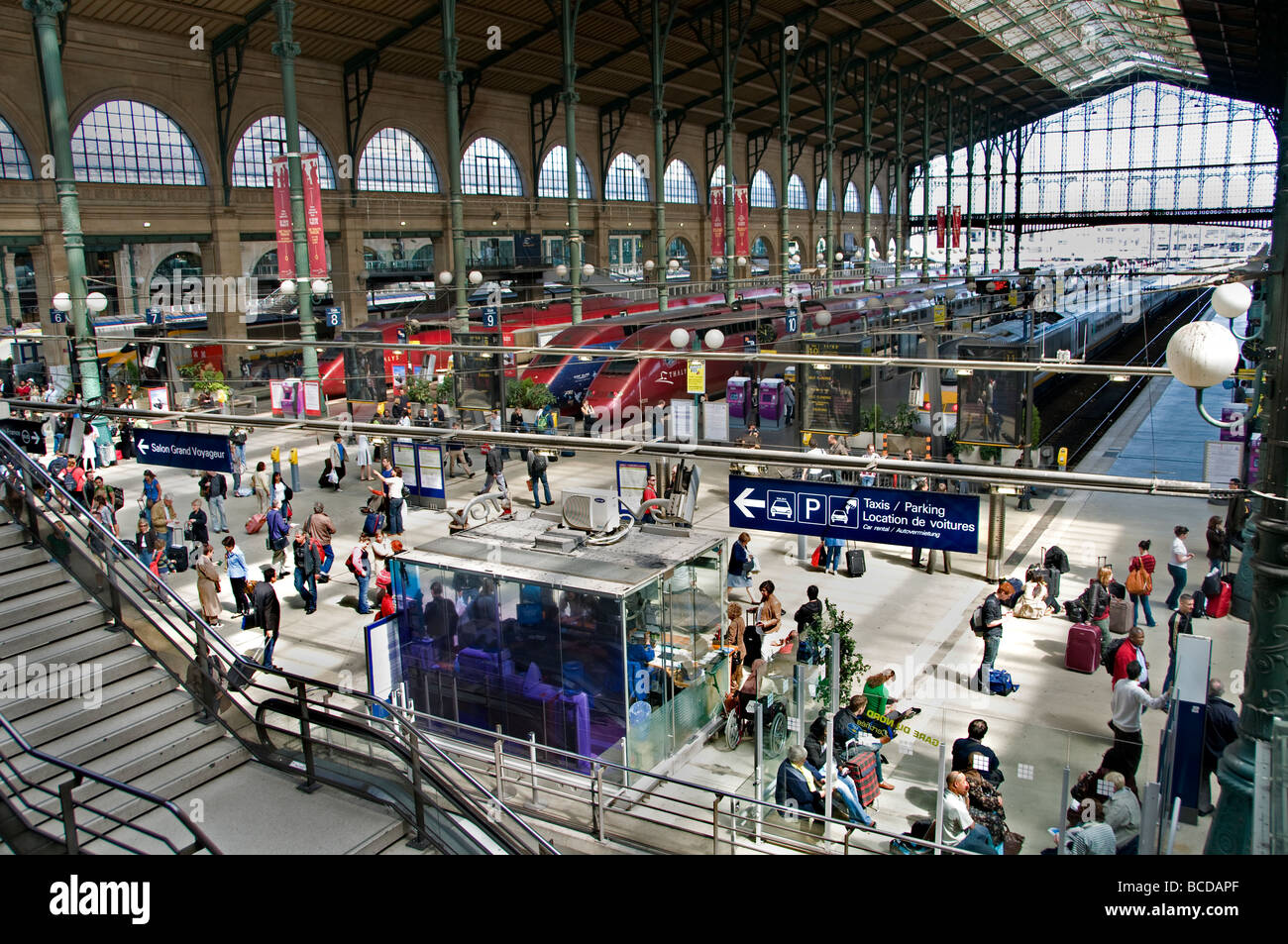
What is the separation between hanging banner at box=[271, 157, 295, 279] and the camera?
25.3 m

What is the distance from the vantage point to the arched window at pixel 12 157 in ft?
100

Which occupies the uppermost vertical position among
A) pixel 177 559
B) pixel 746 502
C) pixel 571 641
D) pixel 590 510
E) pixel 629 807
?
pixel 746 502

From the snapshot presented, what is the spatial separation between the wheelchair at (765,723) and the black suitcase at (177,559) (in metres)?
10.9

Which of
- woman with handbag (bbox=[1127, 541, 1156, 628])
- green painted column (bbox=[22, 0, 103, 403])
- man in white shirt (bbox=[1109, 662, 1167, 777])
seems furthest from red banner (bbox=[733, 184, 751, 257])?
man in white shirt (bbox=[1109, 662, 1167, 777])

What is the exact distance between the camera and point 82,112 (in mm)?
Answer: 31922

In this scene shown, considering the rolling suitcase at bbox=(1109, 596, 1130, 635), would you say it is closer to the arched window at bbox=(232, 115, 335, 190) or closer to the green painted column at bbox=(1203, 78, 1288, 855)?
the green painted column at bbox=(1203, 78, 1288, 855)

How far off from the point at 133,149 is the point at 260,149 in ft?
16.4

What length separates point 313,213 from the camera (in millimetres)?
25234

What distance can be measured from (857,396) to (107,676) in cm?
1736

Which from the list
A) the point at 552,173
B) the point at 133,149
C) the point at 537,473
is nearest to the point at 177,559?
the point at 537,473

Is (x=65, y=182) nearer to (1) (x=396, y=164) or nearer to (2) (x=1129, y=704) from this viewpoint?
(2) (x=1129, y=704)

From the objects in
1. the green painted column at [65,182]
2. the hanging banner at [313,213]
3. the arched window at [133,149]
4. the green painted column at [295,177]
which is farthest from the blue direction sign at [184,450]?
the arched window at [133,149]

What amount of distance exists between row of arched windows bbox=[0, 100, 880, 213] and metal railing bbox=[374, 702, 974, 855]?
2994cm

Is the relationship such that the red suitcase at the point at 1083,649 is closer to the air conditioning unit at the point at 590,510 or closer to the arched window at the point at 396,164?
the air conditioning unit at the point at 590,510
